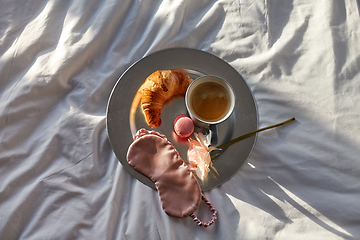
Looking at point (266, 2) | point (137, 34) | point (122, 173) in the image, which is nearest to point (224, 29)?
point (266, 2)

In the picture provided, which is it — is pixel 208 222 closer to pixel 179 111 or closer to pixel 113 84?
pixel 179 111

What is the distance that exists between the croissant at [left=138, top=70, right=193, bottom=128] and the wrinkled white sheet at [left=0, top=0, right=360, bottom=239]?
0.39 ft

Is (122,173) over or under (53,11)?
under

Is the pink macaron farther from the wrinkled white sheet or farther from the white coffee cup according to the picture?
the wrinkled white sheet

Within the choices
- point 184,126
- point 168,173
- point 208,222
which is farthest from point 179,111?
point 208,222

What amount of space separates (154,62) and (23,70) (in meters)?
0.38

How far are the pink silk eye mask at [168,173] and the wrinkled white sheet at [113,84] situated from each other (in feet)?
0.12

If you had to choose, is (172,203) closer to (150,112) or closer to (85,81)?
(150,112)

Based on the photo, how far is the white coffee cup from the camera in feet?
2.02

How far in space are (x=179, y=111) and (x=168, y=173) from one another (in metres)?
0.17

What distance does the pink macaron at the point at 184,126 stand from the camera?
2.02 ft

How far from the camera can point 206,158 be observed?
1.97 feet

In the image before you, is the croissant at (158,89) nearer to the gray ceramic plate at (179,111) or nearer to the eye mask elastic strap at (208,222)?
the gray ceramic plate at (179,111)

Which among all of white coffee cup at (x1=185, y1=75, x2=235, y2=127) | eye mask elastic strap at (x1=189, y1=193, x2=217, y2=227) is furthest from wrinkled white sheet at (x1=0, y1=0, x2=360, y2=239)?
white coffee cup at (x1=185, y1=75, x2=235, y2=127)
